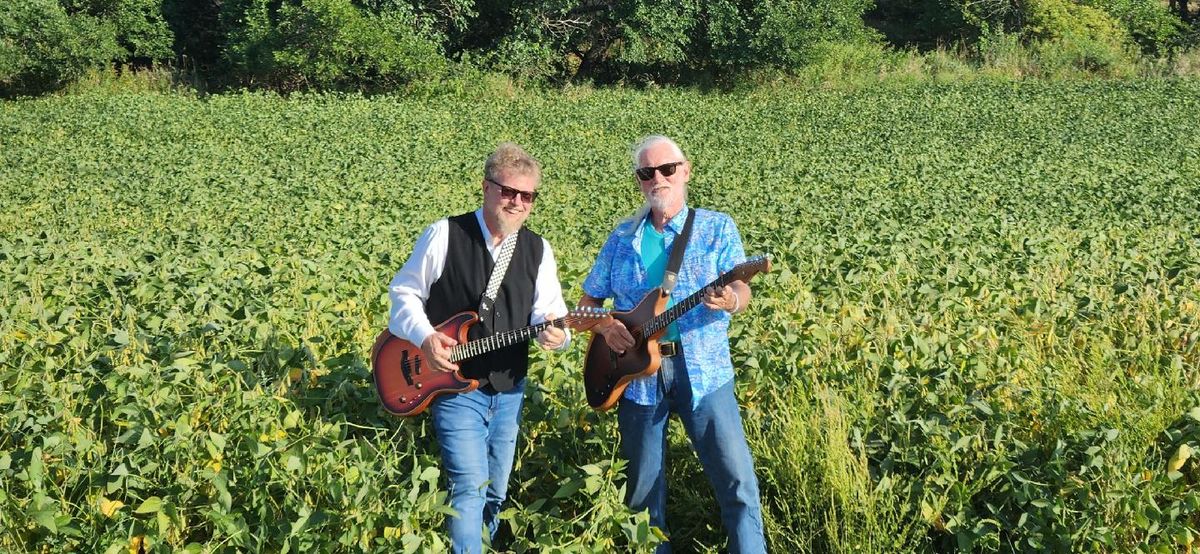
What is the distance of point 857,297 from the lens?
21.6 ft

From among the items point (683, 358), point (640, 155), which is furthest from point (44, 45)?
point (683, 358)

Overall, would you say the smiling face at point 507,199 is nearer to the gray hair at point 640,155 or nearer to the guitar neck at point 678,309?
the gray hair at point 640,155

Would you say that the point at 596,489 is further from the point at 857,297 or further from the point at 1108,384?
the point at 857,297

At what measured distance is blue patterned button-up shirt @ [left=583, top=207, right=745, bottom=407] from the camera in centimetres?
374

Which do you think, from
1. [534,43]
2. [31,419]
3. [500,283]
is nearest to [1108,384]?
[500,283]

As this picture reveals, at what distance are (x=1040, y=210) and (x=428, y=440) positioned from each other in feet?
32.2

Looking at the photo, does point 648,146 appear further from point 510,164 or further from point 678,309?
point 678,309

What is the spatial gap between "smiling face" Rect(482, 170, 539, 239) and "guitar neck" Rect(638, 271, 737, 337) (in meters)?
0.63

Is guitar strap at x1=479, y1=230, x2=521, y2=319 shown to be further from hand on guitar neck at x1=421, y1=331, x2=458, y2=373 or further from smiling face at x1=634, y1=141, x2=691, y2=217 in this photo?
smiling face at x1=634, y1=141, x2=691, y2=217

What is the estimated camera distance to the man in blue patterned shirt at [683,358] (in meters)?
3.73

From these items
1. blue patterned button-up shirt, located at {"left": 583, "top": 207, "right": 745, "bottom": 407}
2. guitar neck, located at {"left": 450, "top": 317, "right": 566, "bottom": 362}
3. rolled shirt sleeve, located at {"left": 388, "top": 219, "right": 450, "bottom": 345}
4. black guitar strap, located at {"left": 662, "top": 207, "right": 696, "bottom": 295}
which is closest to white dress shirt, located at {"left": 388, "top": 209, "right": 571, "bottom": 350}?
rolled shirt sleeve, located at {"left": 388, "top": 219, "right": 450, "bottom": 345}

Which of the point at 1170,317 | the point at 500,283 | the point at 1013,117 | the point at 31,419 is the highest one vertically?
the point at 500,283

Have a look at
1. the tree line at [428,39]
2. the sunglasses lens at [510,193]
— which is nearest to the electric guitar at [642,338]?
the sunglasses lens at [510,193]

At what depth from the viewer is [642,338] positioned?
3.68 m
